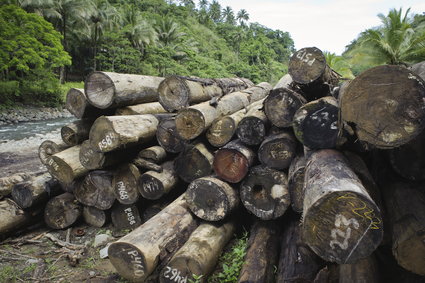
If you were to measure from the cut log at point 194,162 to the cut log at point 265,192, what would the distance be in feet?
2.31

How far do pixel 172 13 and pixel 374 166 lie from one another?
202ft

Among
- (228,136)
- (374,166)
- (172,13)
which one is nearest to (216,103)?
(228,136)

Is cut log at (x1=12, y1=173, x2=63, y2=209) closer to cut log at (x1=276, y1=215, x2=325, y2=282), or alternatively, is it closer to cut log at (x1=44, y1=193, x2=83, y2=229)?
cut log at (x1=44, y1=193, x2=83, y2=229)

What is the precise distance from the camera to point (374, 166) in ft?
9.55

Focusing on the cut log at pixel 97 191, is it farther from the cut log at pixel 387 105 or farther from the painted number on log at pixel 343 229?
the cut log at pixel 387 105

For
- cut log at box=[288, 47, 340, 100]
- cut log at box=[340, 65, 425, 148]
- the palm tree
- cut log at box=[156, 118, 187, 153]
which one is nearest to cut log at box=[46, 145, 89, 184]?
cut log at box=[156, 118, 187, 153]

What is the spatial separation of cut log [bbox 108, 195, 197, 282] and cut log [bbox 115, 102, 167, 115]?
207cm

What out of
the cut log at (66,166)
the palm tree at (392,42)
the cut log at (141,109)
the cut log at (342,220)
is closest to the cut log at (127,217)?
the cut log at (66,166)

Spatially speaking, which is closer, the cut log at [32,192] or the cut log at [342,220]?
the cut log at [342,220]

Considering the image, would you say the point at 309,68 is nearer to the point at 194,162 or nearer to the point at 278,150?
the point at 278,150

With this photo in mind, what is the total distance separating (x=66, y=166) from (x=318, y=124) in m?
3.72

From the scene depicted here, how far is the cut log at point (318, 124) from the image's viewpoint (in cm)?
270

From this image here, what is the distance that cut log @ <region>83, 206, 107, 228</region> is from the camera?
15.0 feet

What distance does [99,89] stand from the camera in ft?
14.4
